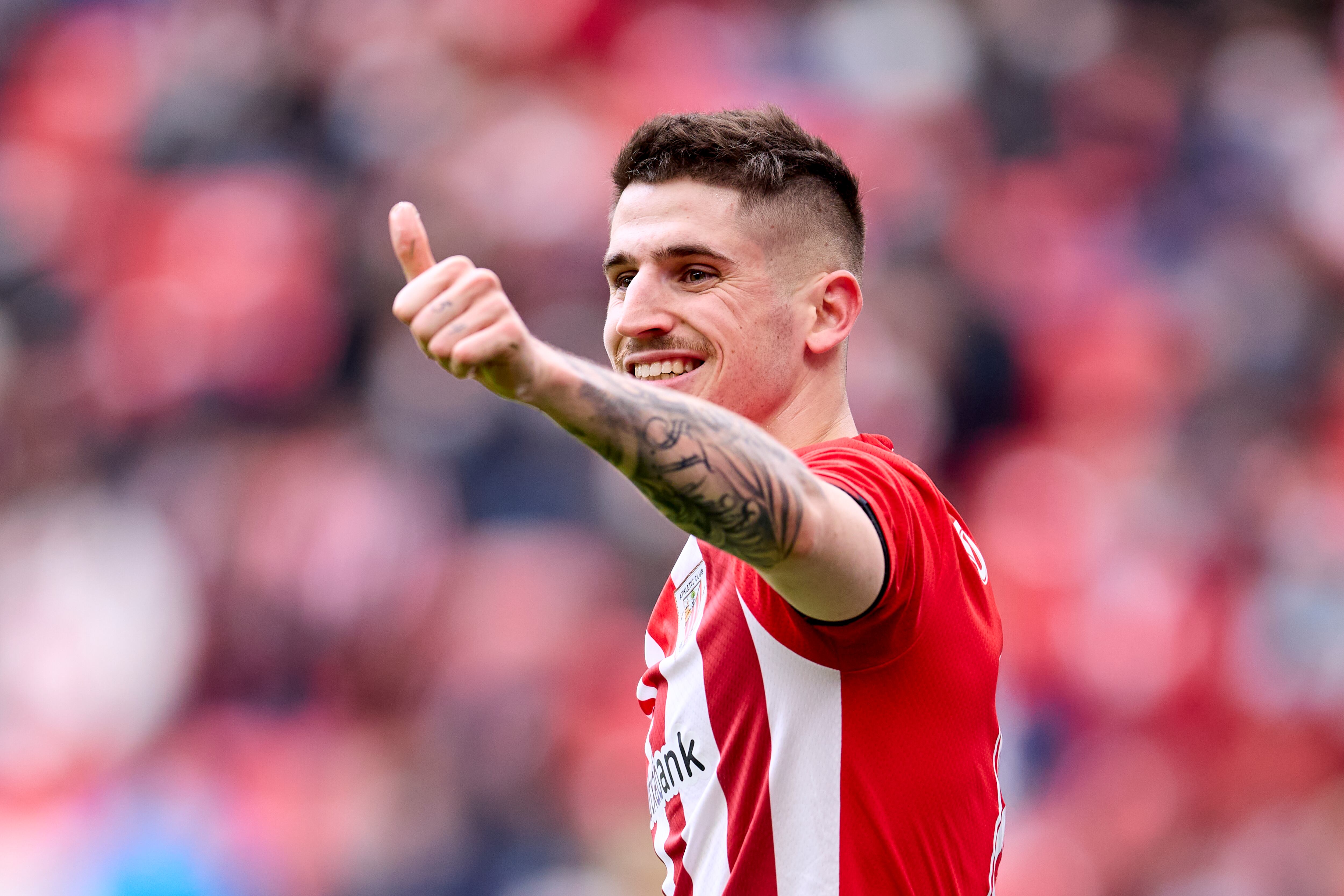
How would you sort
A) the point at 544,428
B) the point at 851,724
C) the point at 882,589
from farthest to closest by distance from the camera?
the point at 544,428, the point at 851,724, the point at 882,589

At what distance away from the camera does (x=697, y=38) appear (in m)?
6.68

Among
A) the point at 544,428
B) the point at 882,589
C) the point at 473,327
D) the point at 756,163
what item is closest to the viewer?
the point at 473,327

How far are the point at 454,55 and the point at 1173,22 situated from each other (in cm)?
398

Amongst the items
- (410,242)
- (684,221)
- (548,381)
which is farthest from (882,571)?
(684,221)

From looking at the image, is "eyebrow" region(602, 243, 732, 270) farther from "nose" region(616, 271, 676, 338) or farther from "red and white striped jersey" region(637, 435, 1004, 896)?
"red and white striped jersey" region(637, 435, 1004, 896)

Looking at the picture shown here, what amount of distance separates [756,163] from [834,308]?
0.98 ft

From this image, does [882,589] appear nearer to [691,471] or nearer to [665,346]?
[691,471]

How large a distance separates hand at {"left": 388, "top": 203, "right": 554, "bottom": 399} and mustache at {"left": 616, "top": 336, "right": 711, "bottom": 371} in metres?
0.71

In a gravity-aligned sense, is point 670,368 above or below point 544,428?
below

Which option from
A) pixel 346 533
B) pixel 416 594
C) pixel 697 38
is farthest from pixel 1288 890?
pixel 697 38

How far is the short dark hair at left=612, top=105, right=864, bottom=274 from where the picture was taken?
2.33 m

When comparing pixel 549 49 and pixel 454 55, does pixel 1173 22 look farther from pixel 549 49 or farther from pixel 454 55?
pixel 454 55

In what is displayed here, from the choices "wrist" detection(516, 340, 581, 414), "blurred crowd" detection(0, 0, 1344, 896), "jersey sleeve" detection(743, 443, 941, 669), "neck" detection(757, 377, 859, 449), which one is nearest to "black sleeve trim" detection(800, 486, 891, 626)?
"jersey sleeve" detection(743, 443, 941, 669)

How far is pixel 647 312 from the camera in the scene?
2.23 metres
